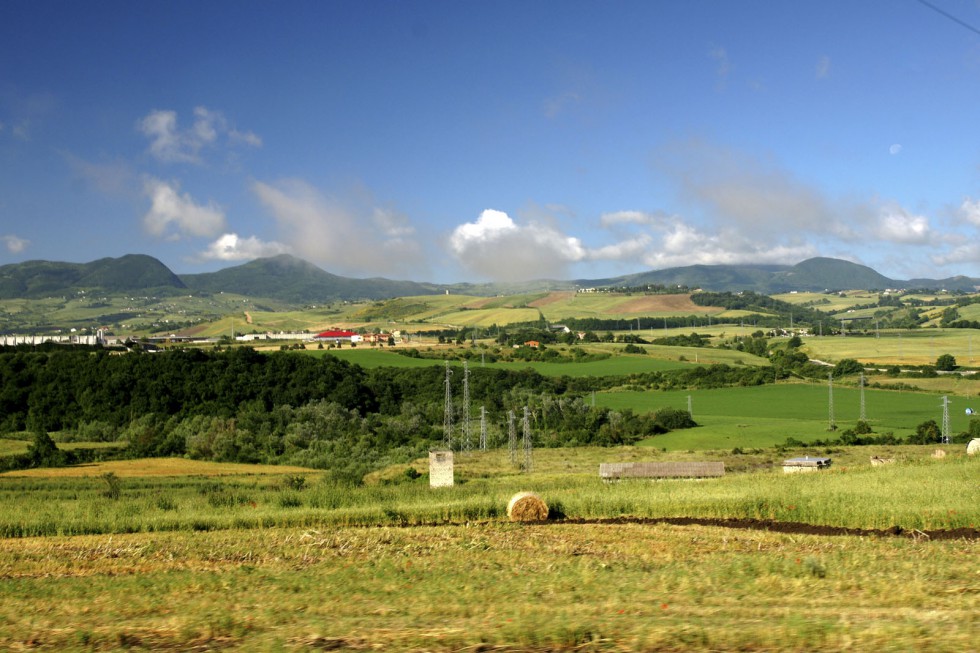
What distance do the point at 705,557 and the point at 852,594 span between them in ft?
11.6

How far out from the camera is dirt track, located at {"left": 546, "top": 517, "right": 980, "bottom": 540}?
1664cm

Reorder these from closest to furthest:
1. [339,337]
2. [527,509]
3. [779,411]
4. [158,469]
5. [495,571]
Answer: [495,571] < [527,509] < [158,469] < [779,411] < [339,337]

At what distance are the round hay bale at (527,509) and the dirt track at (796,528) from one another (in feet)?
1.24

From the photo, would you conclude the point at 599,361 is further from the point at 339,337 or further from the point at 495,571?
the point at 495,571

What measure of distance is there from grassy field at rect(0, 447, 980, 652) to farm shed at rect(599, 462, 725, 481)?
3729mm

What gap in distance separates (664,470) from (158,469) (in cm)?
2437

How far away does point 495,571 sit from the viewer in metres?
13.6

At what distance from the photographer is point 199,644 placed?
938 centimetres

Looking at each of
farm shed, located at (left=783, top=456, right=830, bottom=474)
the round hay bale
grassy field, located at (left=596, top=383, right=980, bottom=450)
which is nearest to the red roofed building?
grassy field, located at (left=596, top=383, right=980, bottom=450)

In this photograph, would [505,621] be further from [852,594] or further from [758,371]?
[758,371]

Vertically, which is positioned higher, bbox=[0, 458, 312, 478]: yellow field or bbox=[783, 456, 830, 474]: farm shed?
bbox=[783, 456, 830, 474]: farm shed

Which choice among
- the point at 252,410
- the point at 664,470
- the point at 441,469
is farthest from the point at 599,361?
the point at 441,469

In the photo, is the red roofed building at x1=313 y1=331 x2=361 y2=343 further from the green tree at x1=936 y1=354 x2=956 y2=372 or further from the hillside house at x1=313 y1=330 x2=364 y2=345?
the green tree at x1=936 y1=354 x2=956 y2=372

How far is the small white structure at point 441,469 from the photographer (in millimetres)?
26391
